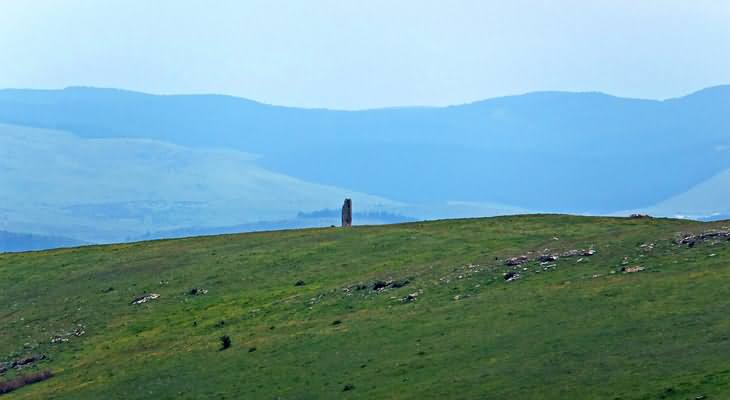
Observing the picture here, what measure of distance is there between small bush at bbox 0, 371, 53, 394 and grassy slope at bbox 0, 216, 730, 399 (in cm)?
76

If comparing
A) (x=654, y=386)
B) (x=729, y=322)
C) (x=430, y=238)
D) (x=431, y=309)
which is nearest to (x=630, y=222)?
(x=430, y=238)

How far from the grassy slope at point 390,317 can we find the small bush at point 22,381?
30.0 inches

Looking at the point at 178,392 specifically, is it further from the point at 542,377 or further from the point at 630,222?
the point at 630,222

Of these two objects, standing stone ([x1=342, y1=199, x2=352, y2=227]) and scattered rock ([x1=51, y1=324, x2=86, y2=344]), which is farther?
standing stone ([x1=342, y1=199, x2=352, y2=227])

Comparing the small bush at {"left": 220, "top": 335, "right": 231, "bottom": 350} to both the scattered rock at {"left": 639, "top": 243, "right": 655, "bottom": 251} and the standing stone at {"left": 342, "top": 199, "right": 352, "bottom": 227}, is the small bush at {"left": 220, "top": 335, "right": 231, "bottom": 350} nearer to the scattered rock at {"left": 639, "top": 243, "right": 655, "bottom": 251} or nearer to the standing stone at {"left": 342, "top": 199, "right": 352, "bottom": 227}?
Answer: the scattered rock at {"left": 639, "top": 243, "right": 655, "bottom": 251}

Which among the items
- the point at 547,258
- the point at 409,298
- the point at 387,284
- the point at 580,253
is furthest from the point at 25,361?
the point at 580,253

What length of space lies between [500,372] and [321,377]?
7.54 meters

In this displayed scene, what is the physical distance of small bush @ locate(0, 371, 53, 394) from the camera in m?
65.1

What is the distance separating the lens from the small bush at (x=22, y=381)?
6506 cm

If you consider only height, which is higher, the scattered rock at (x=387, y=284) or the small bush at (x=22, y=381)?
the scattered rock at (x=387, y=284)

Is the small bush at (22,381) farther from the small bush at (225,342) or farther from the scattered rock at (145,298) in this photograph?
the scattered rock at (145,298)

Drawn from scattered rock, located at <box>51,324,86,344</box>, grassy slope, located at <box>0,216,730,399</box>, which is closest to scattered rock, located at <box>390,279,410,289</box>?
grassy slope, located at <box>0,216,730,399</box>

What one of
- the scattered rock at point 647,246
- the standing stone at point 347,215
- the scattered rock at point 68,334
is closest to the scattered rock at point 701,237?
the scattered rock at point 647,246

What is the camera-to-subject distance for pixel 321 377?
185ft
